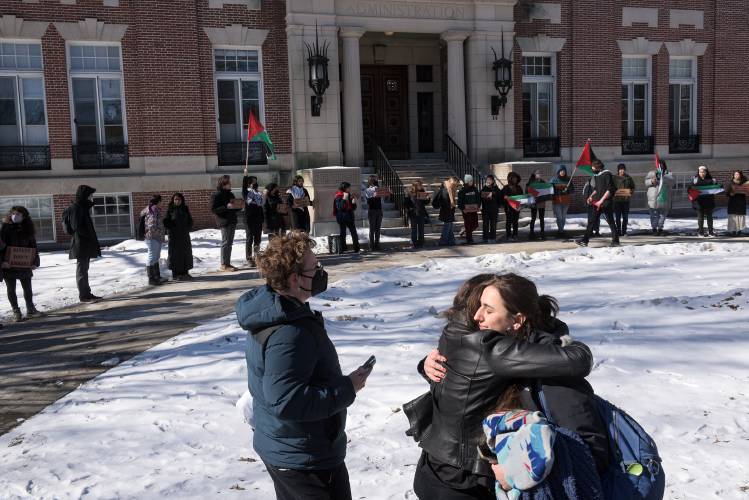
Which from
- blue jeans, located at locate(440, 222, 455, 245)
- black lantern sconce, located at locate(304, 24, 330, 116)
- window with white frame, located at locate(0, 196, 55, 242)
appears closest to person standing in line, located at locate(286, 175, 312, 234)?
blue jeans, located at locate(440, 222, 455, 245)

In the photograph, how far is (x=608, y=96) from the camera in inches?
882

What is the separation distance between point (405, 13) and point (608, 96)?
753cm

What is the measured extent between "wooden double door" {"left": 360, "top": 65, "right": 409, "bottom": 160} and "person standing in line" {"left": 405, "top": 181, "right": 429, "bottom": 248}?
23.7ft

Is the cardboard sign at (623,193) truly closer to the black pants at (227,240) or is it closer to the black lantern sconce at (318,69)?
the black lantern sconce at (318,69)

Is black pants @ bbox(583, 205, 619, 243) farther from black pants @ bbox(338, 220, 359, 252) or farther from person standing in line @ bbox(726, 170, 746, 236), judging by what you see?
black pants @ bbox(338, 220, 359, 252)

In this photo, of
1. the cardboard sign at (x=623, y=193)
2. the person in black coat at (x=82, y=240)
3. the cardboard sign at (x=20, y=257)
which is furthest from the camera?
the cardboard sign at (x=623, y=193)

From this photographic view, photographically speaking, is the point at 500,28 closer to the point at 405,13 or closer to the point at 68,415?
the point at 405,13

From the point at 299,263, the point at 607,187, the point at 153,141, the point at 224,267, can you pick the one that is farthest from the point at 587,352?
the point at 153,141

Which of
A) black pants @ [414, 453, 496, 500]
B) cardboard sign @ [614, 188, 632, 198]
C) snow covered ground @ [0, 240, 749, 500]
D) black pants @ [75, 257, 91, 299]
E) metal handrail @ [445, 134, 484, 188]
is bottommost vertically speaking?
snow covered ground @ [0, 240, 749, 500]

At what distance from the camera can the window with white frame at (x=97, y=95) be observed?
18250 millimetres

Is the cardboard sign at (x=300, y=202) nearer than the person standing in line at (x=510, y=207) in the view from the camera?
Yes

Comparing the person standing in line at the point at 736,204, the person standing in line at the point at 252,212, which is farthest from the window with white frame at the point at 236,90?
the person standing in line at the point at 736,204

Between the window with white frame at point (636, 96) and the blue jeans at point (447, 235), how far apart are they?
10386 millimetres

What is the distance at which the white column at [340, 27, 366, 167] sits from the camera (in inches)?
749
